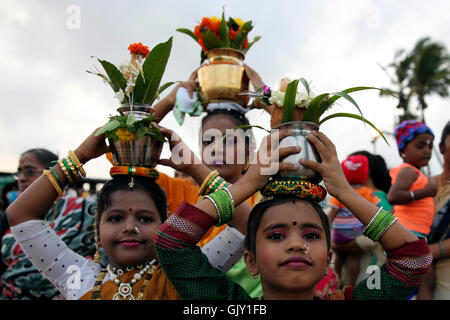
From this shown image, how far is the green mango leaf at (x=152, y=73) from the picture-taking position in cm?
242

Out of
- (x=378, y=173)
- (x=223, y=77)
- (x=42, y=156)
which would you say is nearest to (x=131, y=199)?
(x=223, y=77)

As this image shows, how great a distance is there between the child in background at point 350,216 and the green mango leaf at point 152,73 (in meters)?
3.09

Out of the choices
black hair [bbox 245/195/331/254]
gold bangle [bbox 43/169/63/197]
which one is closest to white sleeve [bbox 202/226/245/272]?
black hair [bbox 245/195/331/254]

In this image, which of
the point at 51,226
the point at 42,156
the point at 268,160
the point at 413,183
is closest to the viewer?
the point at 268,160

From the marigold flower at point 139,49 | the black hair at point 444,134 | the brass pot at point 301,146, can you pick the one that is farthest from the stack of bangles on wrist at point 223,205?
the black hair at point 444,134

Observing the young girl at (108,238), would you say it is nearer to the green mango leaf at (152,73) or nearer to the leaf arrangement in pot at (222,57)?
the green mango leaf at (152,73)

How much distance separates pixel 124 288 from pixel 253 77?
2001 mm

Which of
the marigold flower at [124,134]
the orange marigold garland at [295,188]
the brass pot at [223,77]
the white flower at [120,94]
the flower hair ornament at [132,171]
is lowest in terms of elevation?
the orange marigold garland at [295,188]

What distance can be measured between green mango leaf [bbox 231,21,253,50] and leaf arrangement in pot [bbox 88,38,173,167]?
117 centimetres

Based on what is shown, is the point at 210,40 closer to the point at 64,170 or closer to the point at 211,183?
the point at 211,183

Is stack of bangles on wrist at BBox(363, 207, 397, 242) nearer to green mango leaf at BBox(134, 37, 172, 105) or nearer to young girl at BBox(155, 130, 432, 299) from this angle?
young girl at BBox(155, 130, 432, 299)

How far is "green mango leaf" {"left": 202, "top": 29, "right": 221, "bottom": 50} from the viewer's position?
11.1ft

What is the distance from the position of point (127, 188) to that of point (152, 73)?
745mm

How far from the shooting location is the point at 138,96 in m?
2.49
